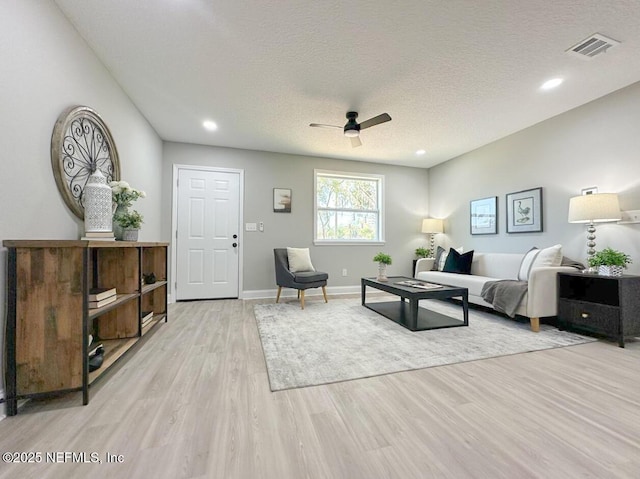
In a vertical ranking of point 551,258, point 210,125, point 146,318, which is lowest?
point 146,318

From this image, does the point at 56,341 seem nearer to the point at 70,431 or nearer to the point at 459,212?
the point at 70,431

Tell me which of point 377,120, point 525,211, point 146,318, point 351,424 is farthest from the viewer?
point 525,211

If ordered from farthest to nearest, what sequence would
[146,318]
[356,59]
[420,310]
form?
1. [420,310]
2. [146,318]
3. [356,59]

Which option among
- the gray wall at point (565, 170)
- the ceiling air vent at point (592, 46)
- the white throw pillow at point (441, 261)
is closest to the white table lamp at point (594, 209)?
the gray wall at point (565, 170)

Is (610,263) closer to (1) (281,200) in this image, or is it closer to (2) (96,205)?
(1) (281,200)

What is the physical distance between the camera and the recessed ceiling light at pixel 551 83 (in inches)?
99.3

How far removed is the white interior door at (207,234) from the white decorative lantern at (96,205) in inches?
83.9

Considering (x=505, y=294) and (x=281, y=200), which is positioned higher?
(x=281, y=200)

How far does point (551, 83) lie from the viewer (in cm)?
257

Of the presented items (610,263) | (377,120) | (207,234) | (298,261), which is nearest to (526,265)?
(610,263)

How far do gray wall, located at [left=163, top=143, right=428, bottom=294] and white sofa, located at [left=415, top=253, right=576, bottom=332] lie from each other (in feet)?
3.23

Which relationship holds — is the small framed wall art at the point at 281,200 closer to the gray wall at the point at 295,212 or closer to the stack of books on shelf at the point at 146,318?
the gray wall at the point at 295,212

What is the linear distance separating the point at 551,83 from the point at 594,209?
1.26 meters

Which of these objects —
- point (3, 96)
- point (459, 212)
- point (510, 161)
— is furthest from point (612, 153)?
point (3, 96)
